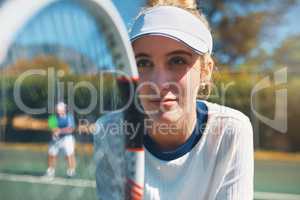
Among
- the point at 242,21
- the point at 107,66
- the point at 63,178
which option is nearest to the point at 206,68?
the point at 107,66

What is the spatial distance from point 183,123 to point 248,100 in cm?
615

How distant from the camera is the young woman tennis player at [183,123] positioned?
1.35m

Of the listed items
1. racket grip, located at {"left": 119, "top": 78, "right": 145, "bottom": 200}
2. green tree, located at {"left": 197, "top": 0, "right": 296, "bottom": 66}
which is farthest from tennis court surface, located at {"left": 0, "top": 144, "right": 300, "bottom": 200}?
green tree, located at {"left": 197, "top": 0, "right": 296, "bottom": 66}

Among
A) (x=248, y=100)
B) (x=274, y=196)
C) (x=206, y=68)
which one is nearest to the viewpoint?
(x=206, y=68)

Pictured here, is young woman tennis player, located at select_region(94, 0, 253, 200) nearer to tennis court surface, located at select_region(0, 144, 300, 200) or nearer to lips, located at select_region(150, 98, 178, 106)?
lips, located at select_region(150, 98, 178, 106)

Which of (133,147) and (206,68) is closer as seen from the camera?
(133,147)

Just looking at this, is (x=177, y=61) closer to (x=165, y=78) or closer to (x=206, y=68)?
(x=165, y=78)

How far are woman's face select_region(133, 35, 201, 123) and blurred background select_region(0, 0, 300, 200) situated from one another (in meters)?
0.23

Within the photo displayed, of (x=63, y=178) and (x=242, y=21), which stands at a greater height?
(x=242, y=21)

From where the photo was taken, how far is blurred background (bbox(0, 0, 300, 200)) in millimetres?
1541

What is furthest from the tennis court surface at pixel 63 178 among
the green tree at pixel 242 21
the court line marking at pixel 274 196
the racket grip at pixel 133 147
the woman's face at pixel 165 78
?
the green tree at pixel 242 21

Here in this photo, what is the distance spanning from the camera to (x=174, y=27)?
1.37 m

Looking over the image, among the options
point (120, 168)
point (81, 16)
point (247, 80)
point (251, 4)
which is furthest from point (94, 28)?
point (251, 4)

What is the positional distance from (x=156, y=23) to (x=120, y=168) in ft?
1.33
